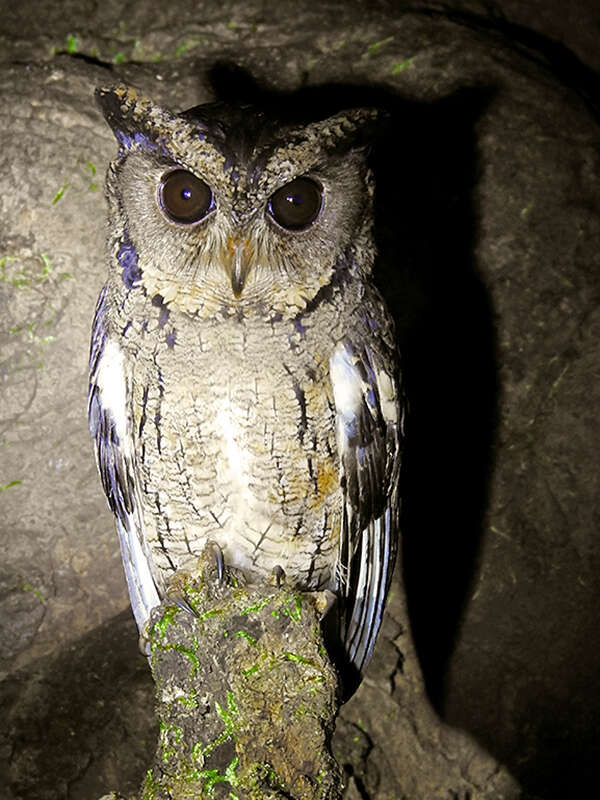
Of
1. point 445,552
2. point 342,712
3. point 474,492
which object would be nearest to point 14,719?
point 342,712

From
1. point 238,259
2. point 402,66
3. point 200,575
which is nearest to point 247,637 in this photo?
point 200,575

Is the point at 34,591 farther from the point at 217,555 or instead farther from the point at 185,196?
the point at 185,196

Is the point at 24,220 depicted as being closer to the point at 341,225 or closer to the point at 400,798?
the point at 341,225

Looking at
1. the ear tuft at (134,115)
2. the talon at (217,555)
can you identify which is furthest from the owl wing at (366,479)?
the ear tuft at (134,115)

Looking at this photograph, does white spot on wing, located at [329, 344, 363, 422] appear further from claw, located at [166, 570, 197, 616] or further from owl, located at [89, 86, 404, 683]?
claw, located at [166, 570, 197, 616]

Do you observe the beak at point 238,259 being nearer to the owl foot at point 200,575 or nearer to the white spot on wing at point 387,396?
the white spot on wing at point 387,396

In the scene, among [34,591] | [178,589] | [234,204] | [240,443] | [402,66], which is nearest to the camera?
[234,204]

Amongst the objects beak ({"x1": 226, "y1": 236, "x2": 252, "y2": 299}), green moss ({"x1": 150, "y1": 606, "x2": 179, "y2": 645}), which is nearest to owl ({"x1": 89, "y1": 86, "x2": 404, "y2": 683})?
beak ({"x1": 226, "y1": 236, "x2": 252, "y2": 299})
